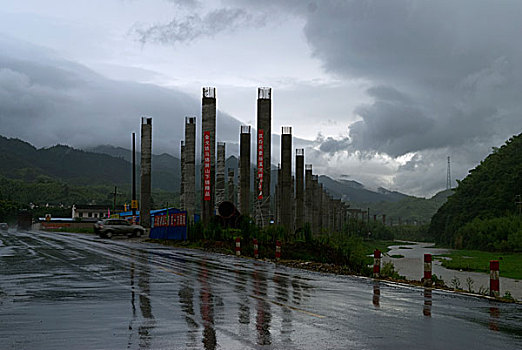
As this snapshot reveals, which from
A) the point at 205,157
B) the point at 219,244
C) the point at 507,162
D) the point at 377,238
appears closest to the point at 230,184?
the point at 205,157

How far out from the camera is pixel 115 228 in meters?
57.0

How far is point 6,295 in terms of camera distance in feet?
47.8

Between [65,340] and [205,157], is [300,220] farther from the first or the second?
[65,340]

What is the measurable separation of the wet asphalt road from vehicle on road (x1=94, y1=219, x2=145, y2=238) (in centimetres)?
3704

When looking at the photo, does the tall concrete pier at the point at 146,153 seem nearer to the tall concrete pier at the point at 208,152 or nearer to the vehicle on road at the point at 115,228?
the vehicle on road at the point at 115,228

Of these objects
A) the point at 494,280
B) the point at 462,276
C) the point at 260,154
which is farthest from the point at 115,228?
the point at 494,280

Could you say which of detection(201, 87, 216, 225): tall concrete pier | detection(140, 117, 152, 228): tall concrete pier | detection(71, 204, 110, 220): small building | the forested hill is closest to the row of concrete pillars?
detection(201, 87, 216, 225): tall concrete pier

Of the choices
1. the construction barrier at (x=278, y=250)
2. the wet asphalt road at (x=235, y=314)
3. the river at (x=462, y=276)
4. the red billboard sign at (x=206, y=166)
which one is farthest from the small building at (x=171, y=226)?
the wet asphalt road at (x=235, y=314)

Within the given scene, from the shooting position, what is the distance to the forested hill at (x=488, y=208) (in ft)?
306

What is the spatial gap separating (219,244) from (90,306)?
27.0m

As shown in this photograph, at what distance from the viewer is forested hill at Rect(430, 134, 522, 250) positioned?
93250 millimetres

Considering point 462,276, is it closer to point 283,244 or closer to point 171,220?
point 283,244

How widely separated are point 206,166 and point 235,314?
33149mm

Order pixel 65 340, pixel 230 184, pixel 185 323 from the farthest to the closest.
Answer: pixel 230 184 → pixel 185 323 → pixel 65 340
